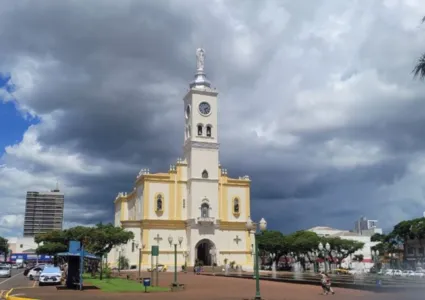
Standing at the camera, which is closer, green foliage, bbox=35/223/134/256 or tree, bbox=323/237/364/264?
green foliage, bbox=35/223/134/256

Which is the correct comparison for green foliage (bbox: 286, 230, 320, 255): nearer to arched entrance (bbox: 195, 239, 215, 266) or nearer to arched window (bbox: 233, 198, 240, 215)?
arched window (bbox: 233, 198, 240, 215)

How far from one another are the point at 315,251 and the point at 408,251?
19.9 metres

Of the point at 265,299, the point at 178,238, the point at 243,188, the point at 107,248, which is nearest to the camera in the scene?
the point at 265,299

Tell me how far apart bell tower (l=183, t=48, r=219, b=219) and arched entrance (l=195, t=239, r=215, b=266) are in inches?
168

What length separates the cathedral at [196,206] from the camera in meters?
71.1

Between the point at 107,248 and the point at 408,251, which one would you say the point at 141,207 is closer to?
the point at 107,248

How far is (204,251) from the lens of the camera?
76125 millimetres

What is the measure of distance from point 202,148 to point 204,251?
644 inches

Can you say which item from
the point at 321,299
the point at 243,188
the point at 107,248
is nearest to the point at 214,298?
the point at 321,299

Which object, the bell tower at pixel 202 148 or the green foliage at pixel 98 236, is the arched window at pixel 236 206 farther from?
the green foliage at pixel 98 236

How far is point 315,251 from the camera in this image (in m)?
83.4

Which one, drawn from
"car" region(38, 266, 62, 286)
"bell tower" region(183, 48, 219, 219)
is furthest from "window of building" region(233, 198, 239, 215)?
"car" region(38, 266, 62, 286)

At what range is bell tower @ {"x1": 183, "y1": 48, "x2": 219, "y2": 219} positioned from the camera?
72625mm

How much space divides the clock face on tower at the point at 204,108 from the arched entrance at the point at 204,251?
19.7 m
